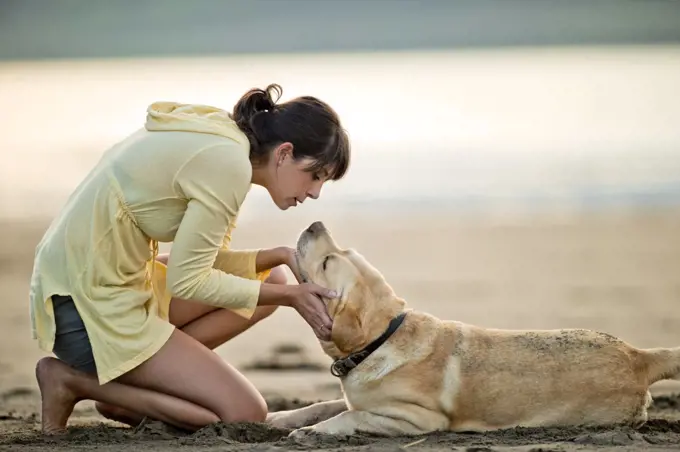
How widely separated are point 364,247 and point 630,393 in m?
6.16

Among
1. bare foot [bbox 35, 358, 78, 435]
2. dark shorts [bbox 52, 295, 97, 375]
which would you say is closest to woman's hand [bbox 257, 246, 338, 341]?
dark shorts [bbox 52, 295, 97, 375]

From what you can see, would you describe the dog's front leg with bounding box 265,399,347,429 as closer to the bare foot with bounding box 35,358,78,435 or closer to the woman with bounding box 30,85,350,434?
the woman with bounding box 30,85,350,434

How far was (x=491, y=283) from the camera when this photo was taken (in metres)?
9.77

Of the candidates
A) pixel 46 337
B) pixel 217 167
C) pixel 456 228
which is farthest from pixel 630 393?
pixel 456 228

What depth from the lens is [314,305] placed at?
4812 millimetres

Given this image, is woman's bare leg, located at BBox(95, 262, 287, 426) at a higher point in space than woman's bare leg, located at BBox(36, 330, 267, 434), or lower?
higher

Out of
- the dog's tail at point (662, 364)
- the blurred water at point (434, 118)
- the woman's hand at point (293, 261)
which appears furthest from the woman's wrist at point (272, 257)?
the blurred water at point (434, 118)

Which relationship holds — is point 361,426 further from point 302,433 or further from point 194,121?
point 194,121

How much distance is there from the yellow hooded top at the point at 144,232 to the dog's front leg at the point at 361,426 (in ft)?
2.12

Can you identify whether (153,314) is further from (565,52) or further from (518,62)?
(565,52)

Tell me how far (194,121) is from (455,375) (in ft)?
5.46

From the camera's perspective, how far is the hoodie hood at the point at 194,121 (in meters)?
4.71

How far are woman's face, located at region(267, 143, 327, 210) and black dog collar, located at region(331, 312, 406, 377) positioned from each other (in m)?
0.71

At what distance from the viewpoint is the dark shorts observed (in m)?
4.84
